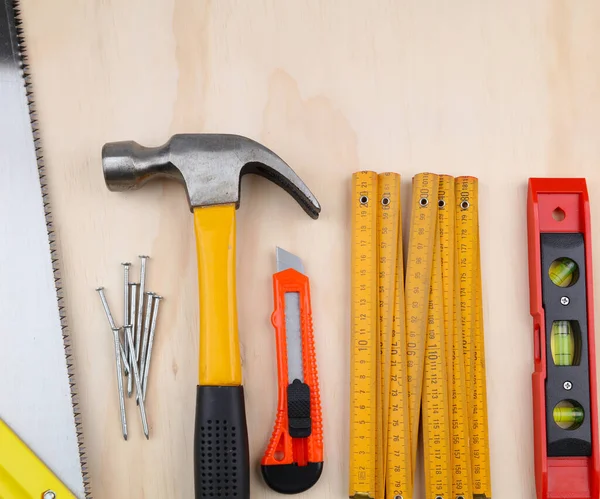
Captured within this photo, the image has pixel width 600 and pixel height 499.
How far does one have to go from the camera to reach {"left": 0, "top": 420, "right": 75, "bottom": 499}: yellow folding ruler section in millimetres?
1350

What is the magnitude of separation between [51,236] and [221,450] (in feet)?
1.71

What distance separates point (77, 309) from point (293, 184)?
0.48 meters

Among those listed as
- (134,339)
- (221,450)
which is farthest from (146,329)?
(221,450)

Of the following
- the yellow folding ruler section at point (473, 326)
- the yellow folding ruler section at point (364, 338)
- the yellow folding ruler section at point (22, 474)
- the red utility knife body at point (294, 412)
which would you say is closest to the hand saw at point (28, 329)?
the yellow folding ruler section at point (22, 474)

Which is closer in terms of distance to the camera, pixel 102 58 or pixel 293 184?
pixel 293 184

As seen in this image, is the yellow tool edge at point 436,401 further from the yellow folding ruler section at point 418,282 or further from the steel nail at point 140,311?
the steel nail at point 140,311

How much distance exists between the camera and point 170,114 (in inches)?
61.0

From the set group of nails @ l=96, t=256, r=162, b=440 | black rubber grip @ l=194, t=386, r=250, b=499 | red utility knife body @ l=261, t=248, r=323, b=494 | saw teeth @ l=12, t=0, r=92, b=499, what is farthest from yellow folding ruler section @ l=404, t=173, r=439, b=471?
saw teeth @ l=12, t=0, r=92, b=499

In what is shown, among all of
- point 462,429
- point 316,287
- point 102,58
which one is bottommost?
point 462,429

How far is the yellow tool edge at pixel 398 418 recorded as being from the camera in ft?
4.71

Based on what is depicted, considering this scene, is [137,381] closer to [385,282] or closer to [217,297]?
[217,297]

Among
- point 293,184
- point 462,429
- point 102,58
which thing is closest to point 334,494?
point 462,429

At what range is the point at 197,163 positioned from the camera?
56.1 inches

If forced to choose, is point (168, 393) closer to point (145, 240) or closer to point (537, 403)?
point (145, 240)
